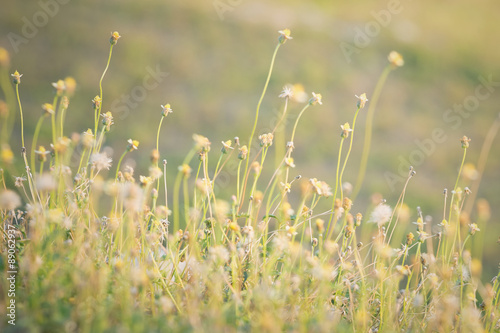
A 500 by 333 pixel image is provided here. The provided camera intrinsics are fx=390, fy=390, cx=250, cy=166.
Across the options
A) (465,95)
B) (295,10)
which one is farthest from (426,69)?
(295,10)

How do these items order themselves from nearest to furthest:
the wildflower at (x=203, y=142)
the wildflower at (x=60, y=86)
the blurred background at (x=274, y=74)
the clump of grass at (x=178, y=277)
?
the clump of grass at (x=178, y=277)
the wildflower at (x=60, y=86)
the wildflower at (x=203, y=142)
the blurred background at (x=274, y=74)

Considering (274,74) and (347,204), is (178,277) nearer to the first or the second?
(347,204)

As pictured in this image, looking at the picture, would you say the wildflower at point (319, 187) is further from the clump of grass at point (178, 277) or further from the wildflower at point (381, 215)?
the wildflower at point (381, 215)

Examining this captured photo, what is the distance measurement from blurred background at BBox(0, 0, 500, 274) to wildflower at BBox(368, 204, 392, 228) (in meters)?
3.59

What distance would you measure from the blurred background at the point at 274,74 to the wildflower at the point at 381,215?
3.59 meters

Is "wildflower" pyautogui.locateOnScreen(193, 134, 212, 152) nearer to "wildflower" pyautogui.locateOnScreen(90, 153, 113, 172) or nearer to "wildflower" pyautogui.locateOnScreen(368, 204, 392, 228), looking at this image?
"wildflower" pyautogui.locateOnScreen(90, 153, 113, 172)

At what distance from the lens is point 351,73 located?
251 inches

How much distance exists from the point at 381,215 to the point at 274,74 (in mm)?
5119

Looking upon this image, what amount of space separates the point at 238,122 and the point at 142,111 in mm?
1308

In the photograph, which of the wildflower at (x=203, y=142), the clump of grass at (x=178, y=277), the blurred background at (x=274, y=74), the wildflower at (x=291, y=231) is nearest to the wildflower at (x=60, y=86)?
the clump of grass at (x=178, y=277)

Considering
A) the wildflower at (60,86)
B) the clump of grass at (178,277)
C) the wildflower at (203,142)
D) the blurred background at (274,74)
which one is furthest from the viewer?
the blurred background at (274,74)

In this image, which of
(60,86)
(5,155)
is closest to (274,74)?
(60,86)

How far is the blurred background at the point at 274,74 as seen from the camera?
5102 millimetres

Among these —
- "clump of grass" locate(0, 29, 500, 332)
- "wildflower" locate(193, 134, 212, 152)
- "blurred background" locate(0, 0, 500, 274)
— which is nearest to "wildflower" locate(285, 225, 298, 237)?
"clump of grass" locate(0, 29, 500, 332)
